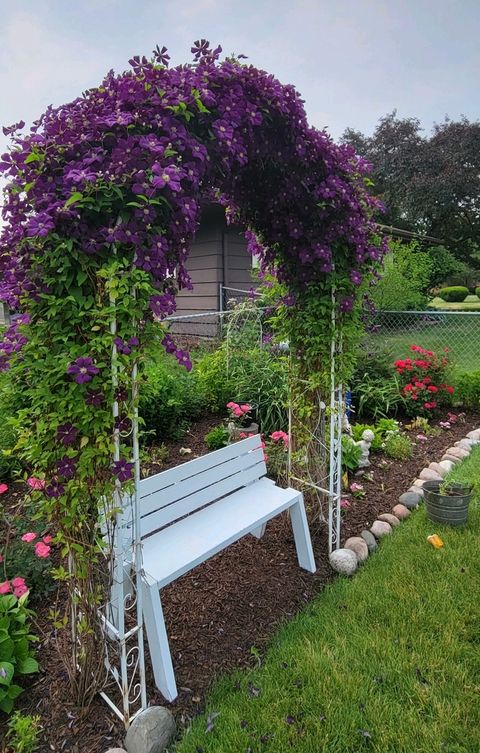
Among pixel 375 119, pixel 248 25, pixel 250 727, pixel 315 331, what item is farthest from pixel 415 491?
pixel 375 119

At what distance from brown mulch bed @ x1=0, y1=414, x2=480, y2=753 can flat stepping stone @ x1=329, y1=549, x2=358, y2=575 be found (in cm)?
6

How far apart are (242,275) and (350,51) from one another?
3.77 m

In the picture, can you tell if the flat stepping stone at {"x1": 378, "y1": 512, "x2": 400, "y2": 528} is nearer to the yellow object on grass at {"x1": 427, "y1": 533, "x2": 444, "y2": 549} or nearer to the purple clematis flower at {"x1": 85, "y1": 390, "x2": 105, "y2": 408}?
the yellow object on grass at {"x1": 427, "y1": 533, "x2": 444, "y2": 549}

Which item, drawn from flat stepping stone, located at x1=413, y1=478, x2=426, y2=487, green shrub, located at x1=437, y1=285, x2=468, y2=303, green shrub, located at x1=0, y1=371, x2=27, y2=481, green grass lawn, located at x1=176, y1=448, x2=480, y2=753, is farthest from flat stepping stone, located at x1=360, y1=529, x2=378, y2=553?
green shrub, located at x1=437, y1=285, x2=468, y2=303

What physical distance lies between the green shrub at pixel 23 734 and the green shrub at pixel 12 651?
7 centimetres

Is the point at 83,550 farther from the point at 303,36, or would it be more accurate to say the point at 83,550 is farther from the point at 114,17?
the point at 303,36

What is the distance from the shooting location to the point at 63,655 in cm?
167

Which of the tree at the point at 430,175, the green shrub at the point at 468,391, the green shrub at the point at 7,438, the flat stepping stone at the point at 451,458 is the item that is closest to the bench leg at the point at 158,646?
the green shrub at the point at 7,438

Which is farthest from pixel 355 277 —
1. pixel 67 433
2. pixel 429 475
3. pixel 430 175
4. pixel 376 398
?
pixel 430 175

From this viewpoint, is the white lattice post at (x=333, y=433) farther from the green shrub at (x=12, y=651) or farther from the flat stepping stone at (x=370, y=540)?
the green shrub at (x=12, y=651)

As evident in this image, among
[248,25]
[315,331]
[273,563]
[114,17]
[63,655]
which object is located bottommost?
[273,563]

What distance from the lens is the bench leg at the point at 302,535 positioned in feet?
8.09

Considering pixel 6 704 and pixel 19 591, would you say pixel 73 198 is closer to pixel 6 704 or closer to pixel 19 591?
pixel 19 591

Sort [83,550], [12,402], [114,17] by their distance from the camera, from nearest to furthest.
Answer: [83,550] → [12,402] → [114,17]
